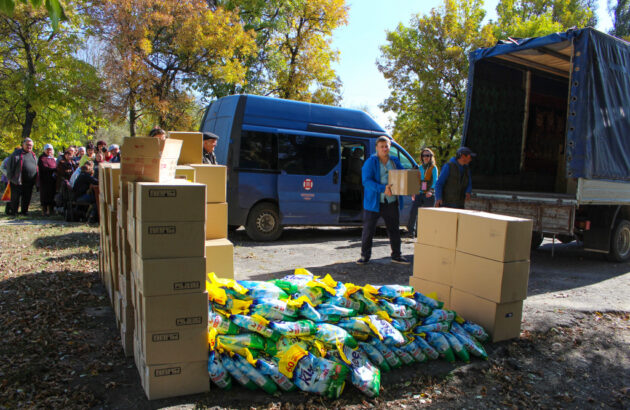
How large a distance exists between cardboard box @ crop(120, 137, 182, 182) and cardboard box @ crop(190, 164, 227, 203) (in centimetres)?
166

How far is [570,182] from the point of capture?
943cm

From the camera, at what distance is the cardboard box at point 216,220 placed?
485 centimetres

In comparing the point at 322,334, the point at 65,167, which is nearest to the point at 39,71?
the point at 65,167

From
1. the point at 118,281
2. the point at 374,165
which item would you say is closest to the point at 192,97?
the point at 374,165

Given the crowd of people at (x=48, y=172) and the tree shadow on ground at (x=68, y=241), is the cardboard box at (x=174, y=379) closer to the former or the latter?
the tree shadow on ground at (x=68, y=241)

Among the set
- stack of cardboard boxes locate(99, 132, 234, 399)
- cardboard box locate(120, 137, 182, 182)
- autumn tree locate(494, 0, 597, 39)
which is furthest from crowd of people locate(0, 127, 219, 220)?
autumn tree locate(494, 0, 597, 39)

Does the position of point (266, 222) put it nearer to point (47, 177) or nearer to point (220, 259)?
point (220, 259)

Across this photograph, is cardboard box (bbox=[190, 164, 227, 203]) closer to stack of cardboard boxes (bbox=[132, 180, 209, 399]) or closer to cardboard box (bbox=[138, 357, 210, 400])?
stack of cardboard boxes (bbox=[132, 180, 209, 399])

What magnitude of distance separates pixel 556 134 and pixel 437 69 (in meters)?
11.0

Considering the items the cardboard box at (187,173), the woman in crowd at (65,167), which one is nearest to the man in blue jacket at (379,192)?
the cardboard box at (187,173)

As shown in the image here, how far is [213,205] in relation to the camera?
16.1ft

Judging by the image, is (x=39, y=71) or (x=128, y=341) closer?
(x=128, y=341)

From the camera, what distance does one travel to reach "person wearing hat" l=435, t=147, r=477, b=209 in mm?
7199

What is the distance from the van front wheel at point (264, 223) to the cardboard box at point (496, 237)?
528 cm
